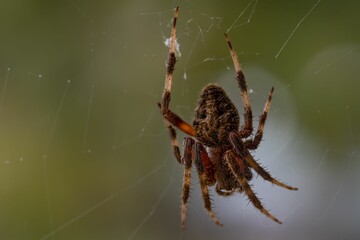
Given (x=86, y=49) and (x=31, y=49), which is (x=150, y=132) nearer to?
(x=86, y=49)

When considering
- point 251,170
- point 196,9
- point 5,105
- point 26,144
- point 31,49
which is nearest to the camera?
point 251,170

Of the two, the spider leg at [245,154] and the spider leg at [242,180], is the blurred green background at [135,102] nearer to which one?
the spider leg at [242,180]

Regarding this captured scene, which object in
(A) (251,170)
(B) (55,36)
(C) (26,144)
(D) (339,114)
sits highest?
(B) (55,36)

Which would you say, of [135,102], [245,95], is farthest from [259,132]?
[135,102]

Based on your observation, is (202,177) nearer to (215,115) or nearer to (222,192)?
(222,192)

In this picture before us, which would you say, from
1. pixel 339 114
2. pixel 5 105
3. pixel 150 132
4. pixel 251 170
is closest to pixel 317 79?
pixel 339 114

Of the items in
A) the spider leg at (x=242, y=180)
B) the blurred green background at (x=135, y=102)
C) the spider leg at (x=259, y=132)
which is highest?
the blurred green background at (x=135, y=102)

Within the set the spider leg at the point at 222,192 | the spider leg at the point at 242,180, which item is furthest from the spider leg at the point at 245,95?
the spider leg at the point at 222,192
